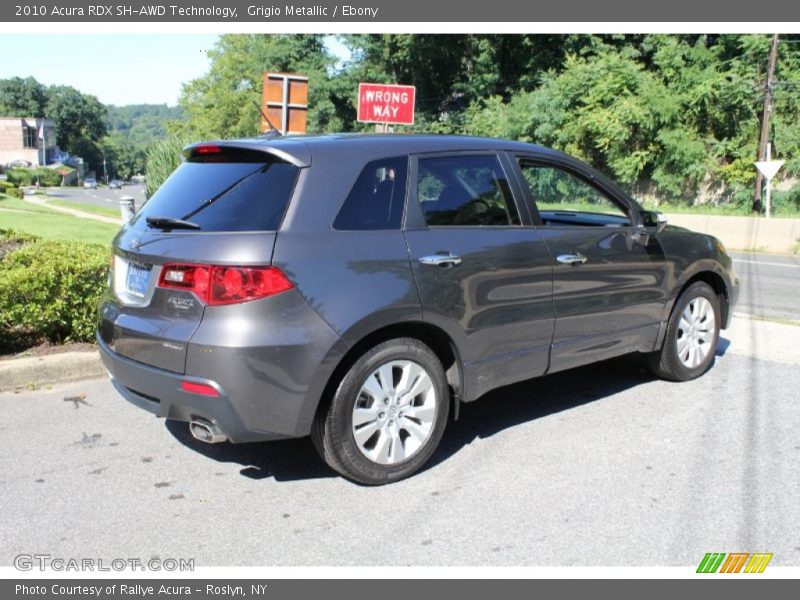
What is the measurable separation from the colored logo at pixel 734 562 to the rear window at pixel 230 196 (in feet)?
8.00

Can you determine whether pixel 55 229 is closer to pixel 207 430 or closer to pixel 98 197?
pixel 207 430

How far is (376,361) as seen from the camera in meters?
3.83

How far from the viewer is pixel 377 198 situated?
398 centimetres

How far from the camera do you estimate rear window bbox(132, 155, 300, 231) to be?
367 cm

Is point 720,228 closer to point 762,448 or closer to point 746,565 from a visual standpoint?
point 762,448

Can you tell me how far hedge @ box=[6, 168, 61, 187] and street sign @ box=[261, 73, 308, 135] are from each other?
319ft

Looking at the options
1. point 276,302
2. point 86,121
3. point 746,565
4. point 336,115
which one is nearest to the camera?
point 746,565

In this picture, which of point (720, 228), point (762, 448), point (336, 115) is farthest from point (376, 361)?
point (336, 115)

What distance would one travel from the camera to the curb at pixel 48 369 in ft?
17.5

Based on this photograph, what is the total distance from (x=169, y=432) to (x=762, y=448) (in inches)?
141

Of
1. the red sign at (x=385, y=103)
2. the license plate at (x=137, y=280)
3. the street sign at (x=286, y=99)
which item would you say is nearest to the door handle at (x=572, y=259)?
the license plate at (x=137, y=280)

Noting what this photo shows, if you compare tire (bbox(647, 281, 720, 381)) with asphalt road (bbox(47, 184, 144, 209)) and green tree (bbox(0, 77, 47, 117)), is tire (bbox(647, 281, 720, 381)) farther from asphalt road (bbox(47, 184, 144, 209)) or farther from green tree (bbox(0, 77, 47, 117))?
green tree (bbox(0, 77, 47, 117))

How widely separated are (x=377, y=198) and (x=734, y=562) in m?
2.40

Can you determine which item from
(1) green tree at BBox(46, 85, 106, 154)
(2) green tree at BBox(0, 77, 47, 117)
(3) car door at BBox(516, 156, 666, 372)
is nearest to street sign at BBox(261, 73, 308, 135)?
(3) car door at BBox(516, 156, 666, 372)
